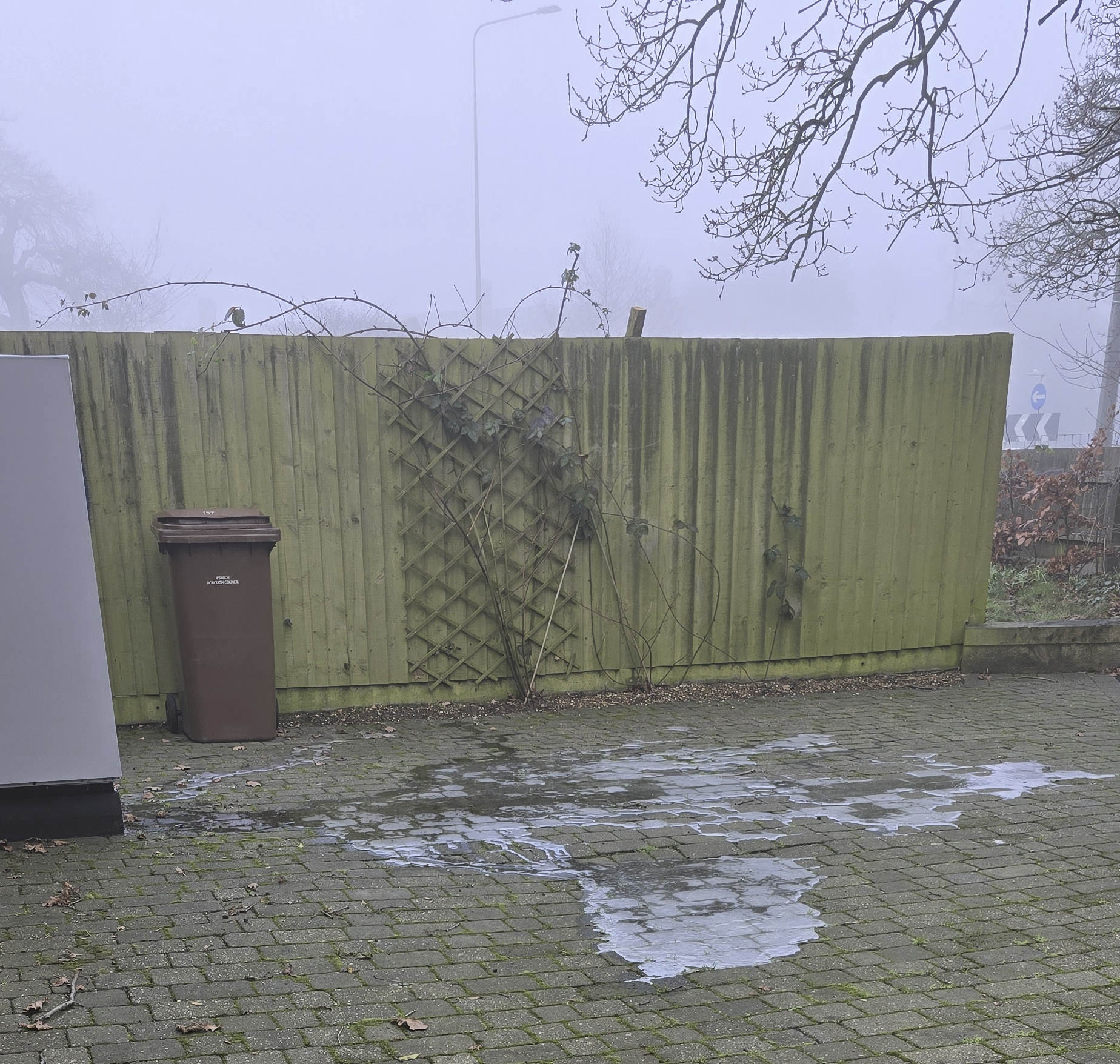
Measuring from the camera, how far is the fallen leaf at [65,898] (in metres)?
3.18

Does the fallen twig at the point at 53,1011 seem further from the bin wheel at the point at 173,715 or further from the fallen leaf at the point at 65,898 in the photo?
the bin wheel at the point at 173,715

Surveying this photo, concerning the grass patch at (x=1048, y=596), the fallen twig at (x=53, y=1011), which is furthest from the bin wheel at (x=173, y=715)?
the grass patch at (x=1048, y=596)

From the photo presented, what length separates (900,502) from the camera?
675cm

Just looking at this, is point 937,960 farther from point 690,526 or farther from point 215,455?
point 215,455

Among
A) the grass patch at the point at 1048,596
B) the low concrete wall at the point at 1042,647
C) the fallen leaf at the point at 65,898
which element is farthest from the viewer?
the grass patch at the point at 1048,596

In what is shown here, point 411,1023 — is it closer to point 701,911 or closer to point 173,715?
point 701,911

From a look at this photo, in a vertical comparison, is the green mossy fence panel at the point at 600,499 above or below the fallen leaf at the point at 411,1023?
above

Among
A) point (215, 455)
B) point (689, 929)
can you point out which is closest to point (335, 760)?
point (215, 455)

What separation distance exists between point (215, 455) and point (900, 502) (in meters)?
4.72

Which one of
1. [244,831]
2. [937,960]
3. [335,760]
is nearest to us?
[937,960]

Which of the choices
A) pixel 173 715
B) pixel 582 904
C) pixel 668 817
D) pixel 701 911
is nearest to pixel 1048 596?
pixel 668 817

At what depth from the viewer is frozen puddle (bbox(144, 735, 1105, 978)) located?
320cm

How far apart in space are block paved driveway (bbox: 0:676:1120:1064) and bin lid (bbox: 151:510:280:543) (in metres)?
1.18

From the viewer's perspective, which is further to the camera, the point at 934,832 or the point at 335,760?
the point at 335,760
